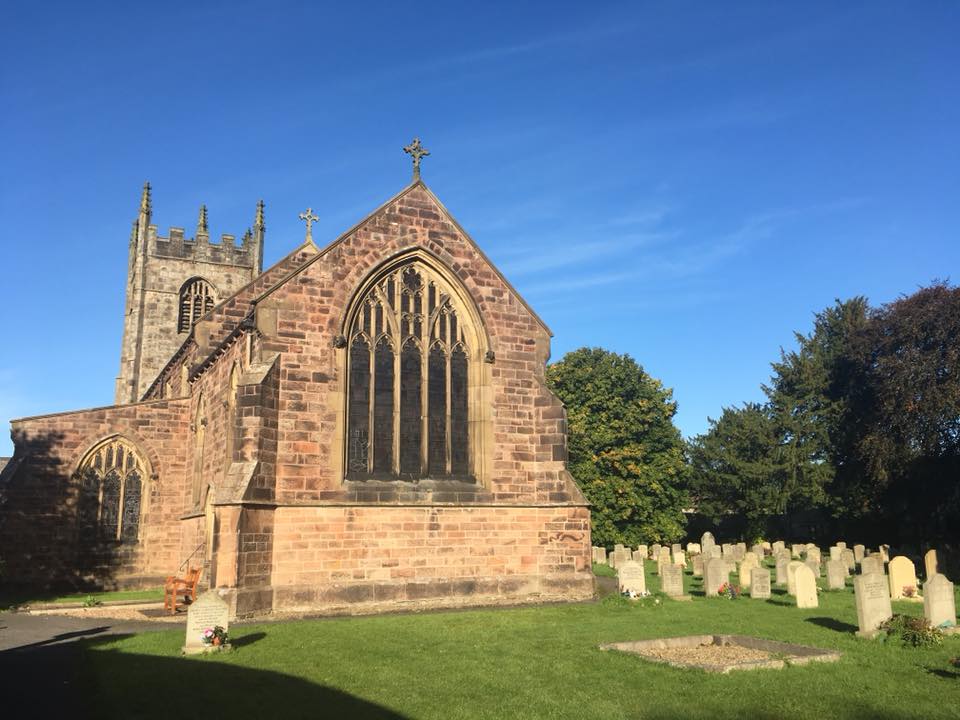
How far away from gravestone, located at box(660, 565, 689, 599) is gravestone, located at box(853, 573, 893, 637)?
22.3 feet

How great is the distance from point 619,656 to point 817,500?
121 ft

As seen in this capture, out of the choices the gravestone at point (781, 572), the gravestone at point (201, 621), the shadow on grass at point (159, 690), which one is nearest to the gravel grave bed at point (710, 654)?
the shadow on grass at point (159, 690)

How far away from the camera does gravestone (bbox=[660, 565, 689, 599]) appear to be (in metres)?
19.8

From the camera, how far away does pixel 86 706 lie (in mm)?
8562

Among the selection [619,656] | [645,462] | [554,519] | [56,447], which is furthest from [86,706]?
[645,462]

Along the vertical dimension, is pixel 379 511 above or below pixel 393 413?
below

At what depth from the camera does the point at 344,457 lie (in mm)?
18203

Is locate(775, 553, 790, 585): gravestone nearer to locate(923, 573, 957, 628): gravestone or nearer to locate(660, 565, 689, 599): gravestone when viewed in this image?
locate(660, 565, 689, 599): gravestone

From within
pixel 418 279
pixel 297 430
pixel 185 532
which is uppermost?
pixel 418 279

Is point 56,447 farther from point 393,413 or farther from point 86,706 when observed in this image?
point 86,706

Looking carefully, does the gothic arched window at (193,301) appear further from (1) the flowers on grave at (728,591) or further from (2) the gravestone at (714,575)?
(1) the flowers on grave at (728,591)

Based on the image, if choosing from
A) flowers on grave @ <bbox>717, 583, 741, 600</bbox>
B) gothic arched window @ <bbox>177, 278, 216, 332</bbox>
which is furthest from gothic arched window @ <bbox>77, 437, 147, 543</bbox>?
gothic arched window @ <bbox>177, 278, 216, 332</bbox>

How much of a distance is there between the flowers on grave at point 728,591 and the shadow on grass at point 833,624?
4501 mm

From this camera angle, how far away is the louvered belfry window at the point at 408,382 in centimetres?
1877
